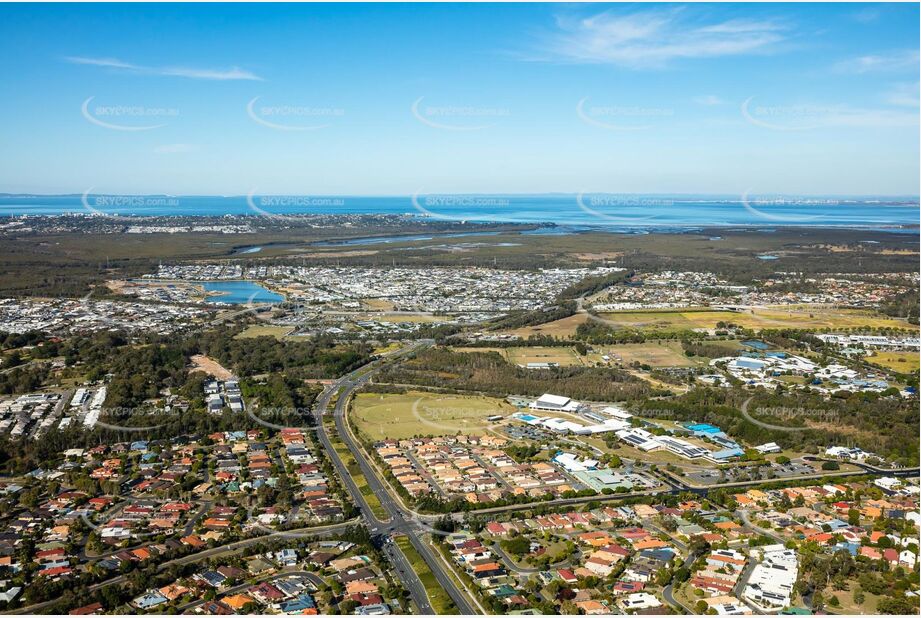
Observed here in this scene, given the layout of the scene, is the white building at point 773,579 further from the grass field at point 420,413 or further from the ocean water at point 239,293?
the ocean water at point 239,293

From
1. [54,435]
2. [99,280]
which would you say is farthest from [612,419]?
[99,280]

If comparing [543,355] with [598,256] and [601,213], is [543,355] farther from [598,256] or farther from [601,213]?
[601,213]

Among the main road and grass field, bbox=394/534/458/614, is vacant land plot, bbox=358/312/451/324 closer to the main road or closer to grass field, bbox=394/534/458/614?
the main road

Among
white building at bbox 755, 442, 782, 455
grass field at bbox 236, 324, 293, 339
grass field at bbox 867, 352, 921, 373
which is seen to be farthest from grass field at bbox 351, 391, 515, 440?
grass field at bbox 867, 352, 921, 373

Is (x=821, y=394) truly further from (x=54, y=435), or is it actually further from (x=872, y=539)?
(x=54, y=435)

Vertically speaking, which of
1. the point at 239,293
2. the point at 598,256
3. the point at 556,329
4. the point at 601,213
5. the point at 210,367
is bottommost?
the point at 210,367

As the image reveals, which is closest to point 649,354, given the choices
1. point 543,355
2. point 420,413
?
point 543,355
